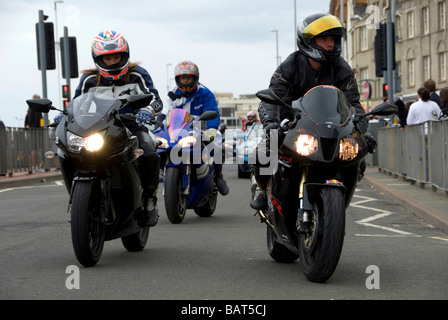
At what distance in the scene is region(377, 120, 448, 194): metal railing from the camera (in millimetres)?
12797

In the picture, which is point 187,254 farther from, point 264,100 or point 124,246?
point 264,100

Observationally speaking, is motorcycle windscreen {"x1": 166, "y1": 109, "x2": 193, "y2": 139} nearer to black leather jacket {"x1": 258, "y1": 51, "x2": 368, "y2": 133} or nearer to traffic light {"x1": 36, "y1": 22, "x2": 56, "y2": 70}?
black leather jacket {"x1": 258, "y1": 51, "x2": 368, "y2": 133}

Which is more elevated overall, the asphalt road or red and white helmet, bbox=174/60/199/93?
red and white helmet, bbox=174/60/199/93

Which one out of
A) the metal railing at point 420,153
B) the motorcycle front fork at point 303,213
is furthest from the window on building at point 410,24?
the motorcycle front fork at point 303,213

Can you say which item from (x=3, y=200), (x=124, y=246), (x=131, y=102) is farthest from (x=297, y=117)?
(x=3, y=200)

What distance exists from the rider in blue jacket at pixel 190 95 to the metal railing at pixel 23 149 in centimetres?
1014

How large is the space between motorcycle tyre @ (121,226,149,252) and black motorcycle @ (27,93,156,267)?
64 centimetres

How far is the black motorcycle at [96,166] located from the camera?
20.6 ft

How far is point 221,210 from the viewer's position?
488 inches

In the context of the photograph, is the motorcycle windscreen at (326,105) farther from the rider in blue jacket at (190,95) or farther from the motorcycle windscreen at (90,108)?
the rider in blue jacket at (190,95)

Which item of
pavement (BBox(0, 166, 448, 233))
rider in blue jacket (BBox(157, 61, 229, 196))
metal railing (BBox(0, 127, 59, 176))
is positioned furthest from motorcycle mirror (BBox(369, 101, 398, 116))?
metal railing (BBox(0, 127, 59, 176))

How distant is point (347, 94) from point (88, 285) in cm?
236

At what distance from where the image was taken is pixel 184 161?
1045cm
